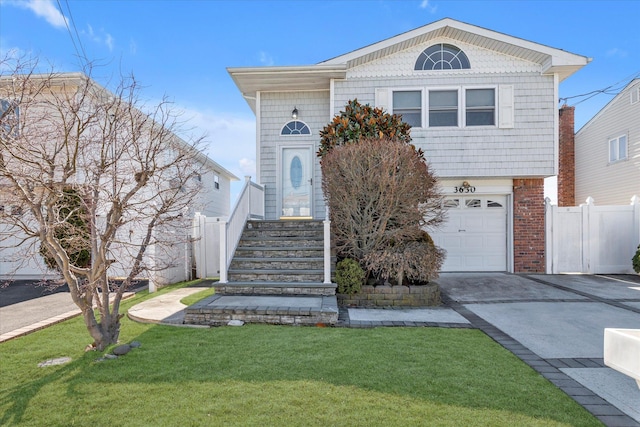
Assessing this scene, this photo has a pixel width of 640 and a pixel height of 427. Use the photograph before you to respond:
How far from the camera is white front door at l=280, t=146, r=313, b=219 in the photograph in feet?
32.1

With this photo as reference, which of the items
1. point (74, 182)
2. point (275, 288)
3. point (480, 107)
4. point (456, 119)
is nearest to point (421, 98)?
point (456, 119)

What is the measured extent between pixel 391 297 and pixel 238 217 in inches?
139

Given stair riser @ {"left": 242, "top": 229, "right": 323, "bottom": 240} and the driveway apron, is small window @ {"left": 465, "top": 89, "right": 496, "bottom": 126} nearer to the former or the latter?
the driveway apron

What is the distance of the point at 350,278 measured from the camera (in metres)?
6.29

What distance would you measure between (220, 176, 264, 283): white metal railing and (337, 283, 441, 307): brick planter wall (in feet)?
7.19

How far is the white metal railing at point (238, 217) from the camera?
651cm

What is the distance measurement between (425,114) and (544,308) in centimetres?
550

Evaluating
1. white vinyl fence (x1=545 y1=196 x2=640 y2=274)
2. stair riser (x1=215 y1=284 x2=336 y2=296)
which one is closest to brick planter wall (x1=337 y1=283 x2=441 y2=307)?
stair riser (x1=215 y1=284 x2=336 y2=296)

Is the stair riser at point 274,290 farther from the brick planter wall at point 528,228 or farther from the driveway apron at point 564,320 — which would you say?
the brick planter wall at point 528,228

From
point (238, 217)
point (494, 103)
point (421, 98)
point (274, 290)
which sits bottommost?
point (274, 290)

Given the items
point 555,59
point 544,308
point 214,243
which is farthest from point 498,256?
point 214,243

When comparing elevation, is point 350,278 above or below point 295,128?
below

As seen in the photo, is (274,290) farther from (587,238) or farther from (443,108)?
(587,238)

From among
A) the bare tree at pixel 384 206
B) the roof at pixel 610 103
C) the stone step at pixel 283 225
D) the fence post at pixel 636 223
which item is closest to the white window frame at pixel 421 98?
the bare tree at pixel 384 206
